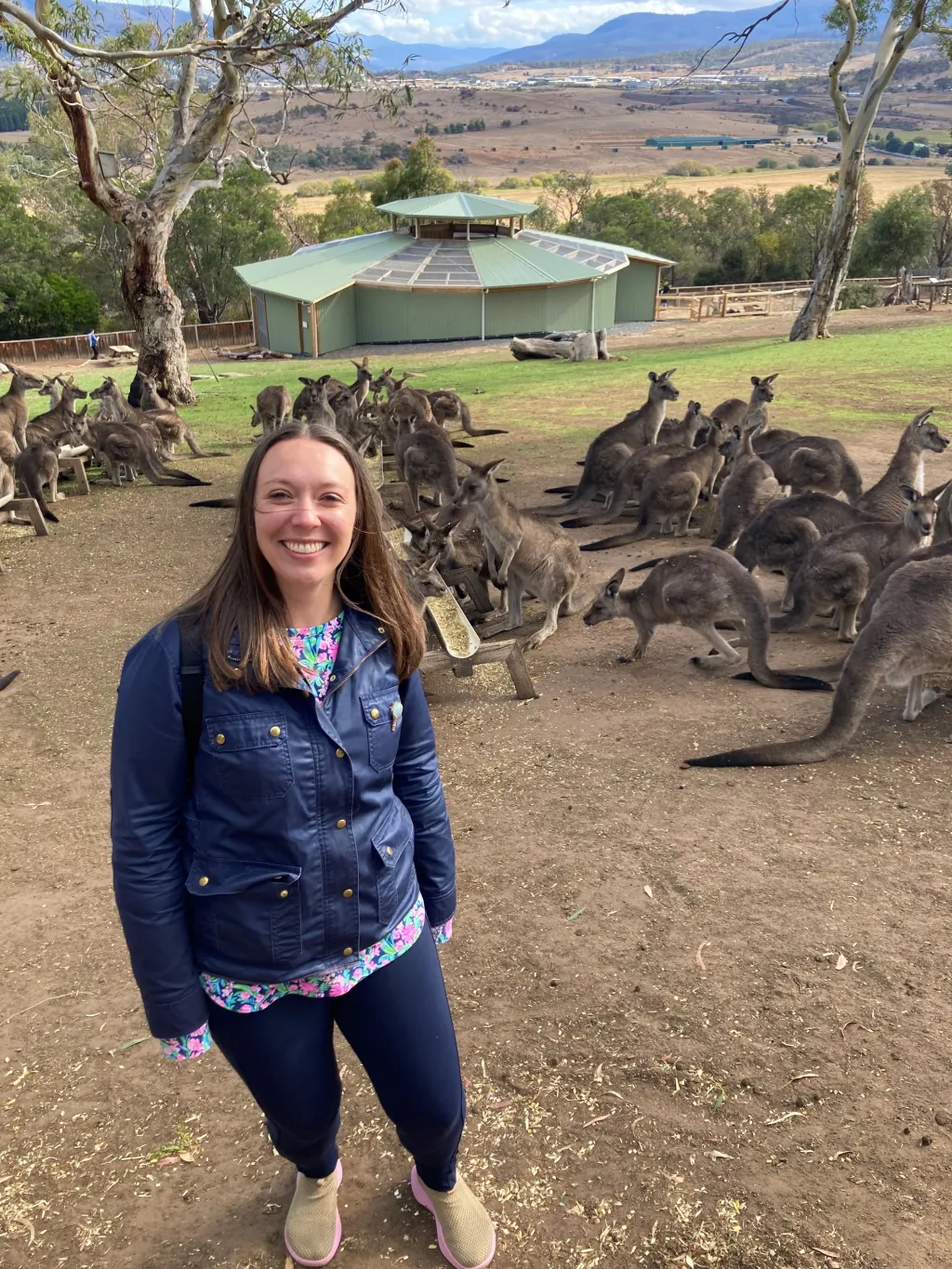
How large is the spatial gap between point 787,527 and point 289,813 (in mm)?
6480

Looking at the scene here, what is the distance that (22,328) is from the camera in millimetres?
38094

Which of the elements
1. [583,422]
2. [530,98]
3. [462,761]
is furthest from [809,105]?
[462,761]

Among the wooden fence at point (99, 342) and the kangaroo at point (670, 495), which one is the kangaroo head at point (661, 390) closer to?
the kangaroo at point (670, 495)

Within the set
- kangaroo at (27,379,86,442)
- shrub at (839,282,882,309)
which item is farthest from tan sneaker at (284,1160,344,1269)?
shrub at (839,282,882,309)

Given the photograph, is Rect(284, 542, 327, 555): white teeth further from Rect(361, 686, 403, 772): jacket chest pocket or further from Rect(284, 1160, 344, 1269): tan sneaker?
Rect(284, 1160, 344, 1269): tan sneaker

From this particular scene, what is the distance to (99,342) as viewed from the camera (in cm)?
3469

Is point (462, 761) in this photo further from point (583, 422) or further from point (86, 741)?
point (583, 422)

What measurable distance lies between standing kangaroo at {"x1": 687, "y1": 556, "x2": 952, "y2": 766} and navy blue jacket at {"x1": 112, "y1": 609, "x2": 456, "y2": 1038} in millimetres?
3487

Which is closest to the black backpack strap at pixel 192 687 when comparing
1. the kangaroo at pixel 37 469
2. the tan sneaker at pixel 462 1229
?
the tan sneaker at pixel 462 1229

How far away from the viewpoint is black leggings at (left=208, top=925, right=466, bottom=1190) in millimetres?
2262

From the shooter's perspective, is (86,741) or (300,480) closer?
(300,480)

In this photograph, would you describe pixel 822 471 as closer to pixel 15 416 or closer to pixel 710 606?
pixel 710 606

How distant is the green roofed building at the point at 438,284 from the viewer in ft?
107

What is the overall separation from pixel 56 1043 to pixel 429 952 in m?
2.12
